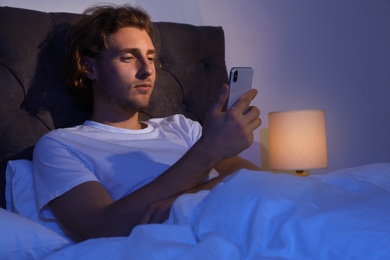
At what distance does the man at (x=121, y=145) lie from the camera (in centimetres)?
109

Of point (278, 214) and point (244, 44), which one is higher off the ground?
point (244, 44)

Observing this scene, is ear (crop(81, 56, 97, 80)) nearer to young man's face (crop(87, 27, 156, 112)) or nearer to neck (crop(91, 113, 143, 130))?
young man's face (crop(87, 27, 156, 112))

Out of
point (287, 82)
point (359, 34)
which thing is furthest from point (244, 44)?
point (359, 34)

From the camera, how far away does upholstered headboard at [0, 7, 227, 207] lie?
135 cm

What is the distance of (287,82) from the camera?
229cm

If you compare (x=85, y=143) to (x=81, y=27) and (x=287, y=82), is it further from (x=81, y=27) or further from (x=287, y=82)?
(x=287, y=82)

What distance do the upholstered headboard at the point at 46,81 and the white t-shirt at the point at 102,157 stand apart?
96 millimetres

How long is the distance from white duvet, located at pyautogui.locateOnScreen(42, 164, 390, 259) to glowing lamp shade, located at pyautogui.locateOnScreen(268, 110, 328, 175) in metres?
1.09

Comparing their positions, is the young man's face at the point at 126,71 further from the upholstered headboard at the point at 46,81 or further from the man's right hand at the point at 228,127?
the man's right hand at the point at 228,127

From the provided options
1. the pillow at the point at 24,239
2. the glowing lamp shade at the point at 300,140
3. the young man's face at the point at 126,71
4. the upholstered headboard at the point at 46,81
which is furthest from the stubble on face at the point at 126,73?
the glowing lamp shade at the point at 300,140

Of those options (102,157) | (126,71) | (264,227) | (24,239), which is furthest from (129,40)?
(264,227)

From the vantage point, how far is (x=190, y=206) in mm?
750

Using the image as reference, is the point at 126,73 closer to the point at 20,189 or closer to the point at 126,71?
the point at 126,71

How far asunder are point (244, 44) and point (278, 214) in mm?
1593
